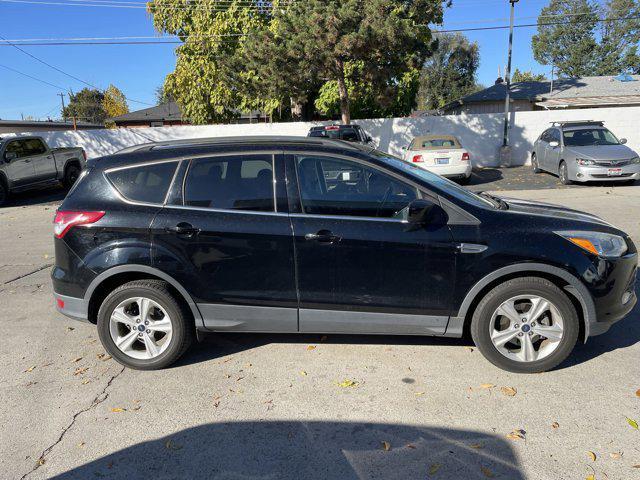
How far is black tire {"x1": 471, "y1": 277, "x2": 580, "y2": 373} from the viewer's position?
11.8ft

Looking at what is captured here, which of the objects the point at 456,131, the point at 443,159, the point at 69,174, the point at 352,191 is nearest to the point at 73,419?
the point at 352,191

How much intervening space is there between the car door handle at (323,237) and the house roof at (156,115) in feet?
154

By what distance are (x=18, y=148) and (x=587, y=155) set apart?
16.3m

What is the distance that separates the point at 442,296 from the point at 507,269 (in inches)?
20.3

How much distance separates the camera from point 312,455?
290 cm

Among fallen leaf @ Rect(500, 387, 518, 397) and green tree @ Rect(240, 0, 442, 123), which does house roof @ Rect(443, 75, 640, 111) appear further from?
fallen leaf @ Rect(500, 387, 518, 397)

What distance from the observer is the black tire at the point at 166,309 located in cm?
388

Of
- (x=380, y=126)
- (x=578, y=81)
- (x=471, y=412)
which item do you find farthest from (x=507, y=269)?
(x=578, y=81)

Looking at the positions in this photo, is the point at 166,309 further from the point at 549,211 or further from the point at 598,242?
the point at 598,242

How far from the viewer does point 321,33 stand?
57.2ft

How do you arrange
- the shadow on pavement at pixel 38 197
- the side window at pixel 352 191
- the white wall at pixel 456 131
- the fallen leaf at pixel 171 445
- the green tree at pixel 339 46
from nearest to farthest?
the fallen leaf at pixel 171 445 < the side window at pixel 352 191 < the shadow on pavement at pixel 38 197 < the green tree at pixel 339 46 < the white wall at pixel 456 131

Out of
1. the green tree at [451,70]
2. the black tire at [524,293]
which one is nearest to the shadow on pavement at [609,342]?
the black tire at [524,293]

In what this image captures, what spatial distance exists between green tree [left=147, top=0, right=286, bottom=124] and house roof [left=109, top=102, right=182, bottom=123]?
1945cm

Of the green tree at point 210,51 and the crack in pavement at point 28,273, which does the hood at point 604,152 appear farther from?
the green tree at point 210,51
